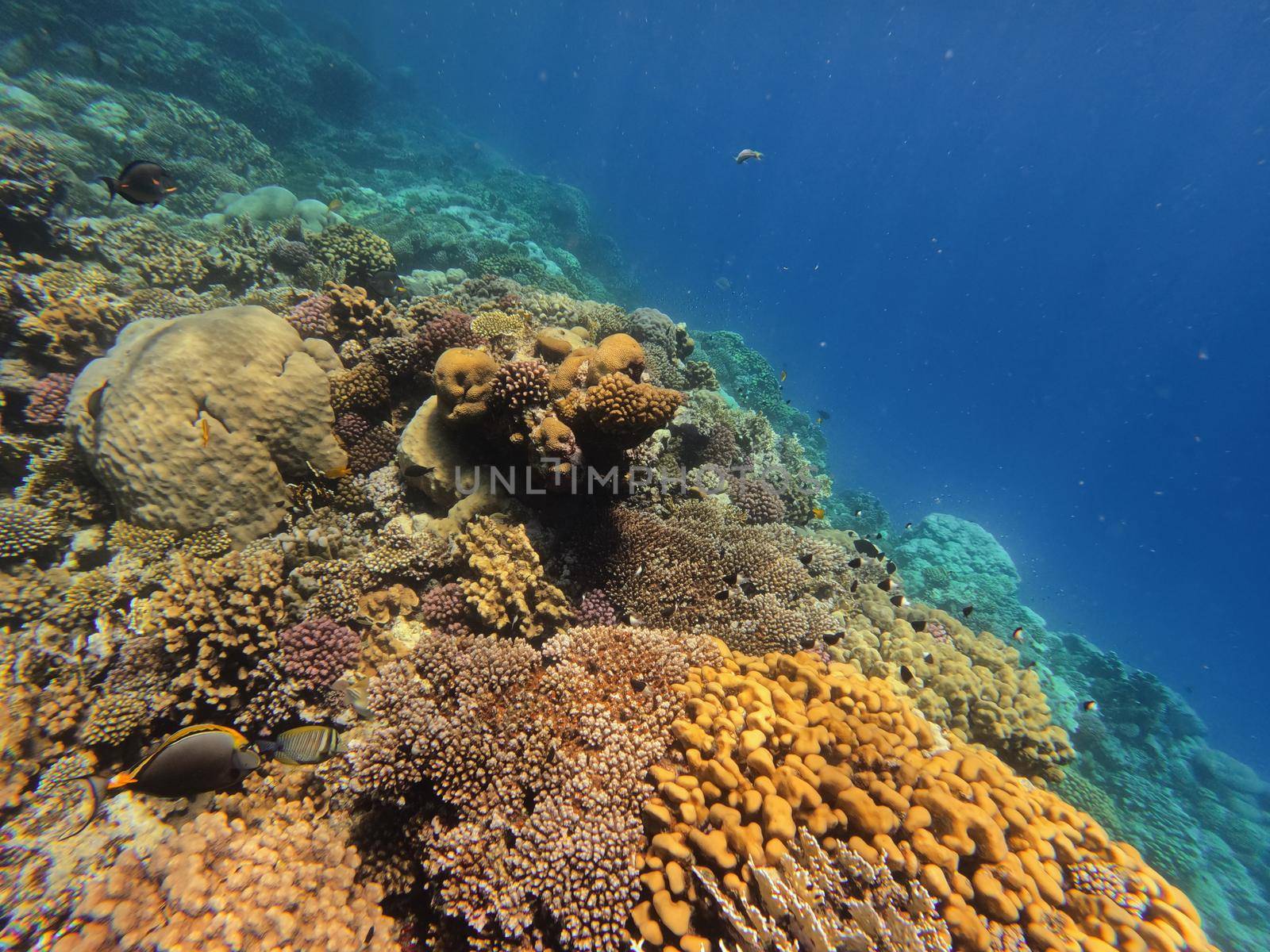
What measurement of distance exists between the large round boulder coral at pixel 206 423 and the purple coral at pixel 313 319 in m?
1.15

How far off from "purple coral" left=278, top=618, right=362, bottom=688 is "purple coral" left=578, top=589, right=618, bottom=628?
210 centimetres

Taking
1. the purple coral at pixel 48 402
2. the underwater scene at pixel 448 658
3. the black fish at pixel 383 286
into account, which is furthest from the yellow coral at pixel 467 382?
the black fish at pixel 383 286

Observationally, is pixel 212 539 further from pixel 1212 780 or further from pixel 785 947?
pixel 1212 780

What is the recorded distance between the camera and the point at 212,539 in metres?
5.05

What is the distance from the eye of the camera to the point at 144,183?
630 centimetres

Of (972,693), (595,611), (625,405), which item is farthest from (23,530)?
(972,693)

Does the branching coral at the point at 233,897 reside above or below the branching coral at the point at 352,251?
below

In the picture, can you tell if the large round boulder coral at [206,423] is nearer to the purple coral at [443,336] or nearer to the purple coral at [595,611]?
the purple coral at [443,336]

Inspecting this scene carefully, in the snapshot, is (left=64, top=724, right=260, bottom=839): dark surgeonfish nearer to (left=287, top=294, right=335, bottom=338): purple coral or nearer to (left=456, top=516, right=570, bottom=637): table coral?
(left=456, top=516, right=570, bottom=637): table coral

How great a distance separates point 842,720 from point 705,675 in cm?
108

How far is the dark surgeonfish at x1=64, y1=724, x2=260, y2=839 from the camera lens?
291 cm

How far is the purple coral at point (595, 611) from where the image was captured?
504 cm

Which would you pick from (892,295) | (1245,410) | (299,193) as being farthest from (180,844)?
(892,295)

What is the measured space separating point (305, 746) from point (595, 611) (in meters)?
2.60
